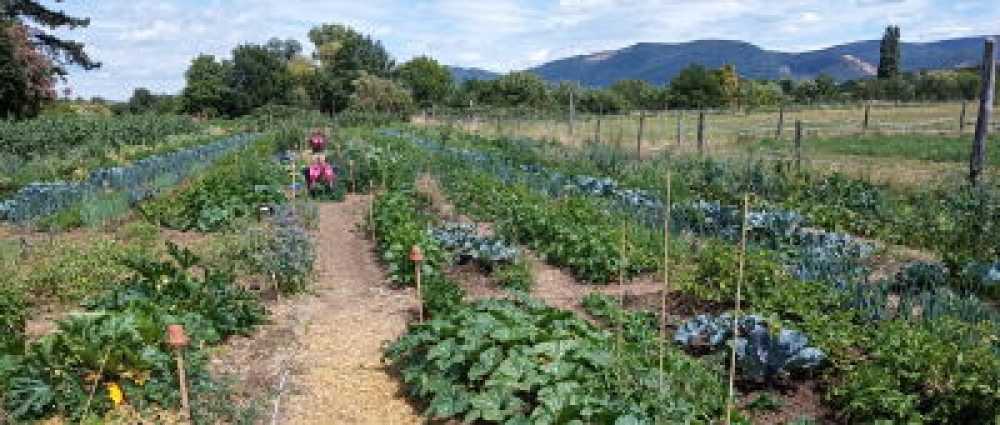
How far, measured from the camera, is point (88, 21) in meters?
37.7

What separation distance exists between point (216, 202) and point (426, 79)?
5685 cm

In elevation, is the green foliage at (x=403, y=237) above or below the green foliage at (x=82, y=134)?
below

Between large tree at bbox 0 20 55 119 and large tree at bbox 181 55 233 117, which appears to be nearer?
large tree at bbox 0 20 55 119

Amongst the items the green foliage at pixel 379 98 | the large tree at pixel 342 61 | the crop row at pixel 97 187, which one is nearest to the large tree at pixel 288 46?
the large tree at pixel 342 61

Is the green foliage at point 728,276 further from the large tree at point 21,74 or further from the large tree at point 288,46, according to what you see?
the large tree at point 288,46

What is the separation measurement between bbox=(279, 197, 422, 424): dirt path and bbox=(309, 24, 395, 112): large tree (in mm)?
39725

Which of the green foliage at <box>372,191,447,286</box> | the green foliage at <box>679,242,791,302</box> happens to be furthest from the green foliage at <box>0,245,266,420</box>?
the green foliage at <box>679,242,791,302</box>

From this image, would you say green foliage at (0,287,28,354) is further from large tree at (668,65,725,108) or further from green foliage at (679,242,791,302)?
large tree at (668,65,725,108)

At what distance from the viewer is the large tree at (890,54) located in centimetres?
7444

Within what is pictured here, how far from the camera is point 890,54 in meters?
76.5

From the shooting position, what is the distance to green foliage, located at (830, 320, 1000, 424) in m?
3.81

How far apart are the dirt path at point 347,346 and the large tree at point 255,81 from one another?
1823 inches

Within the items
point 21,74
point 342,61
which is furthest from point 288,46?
point 21,74

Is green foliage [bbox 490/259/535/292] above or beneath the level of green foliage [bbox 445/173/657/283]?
beneath
